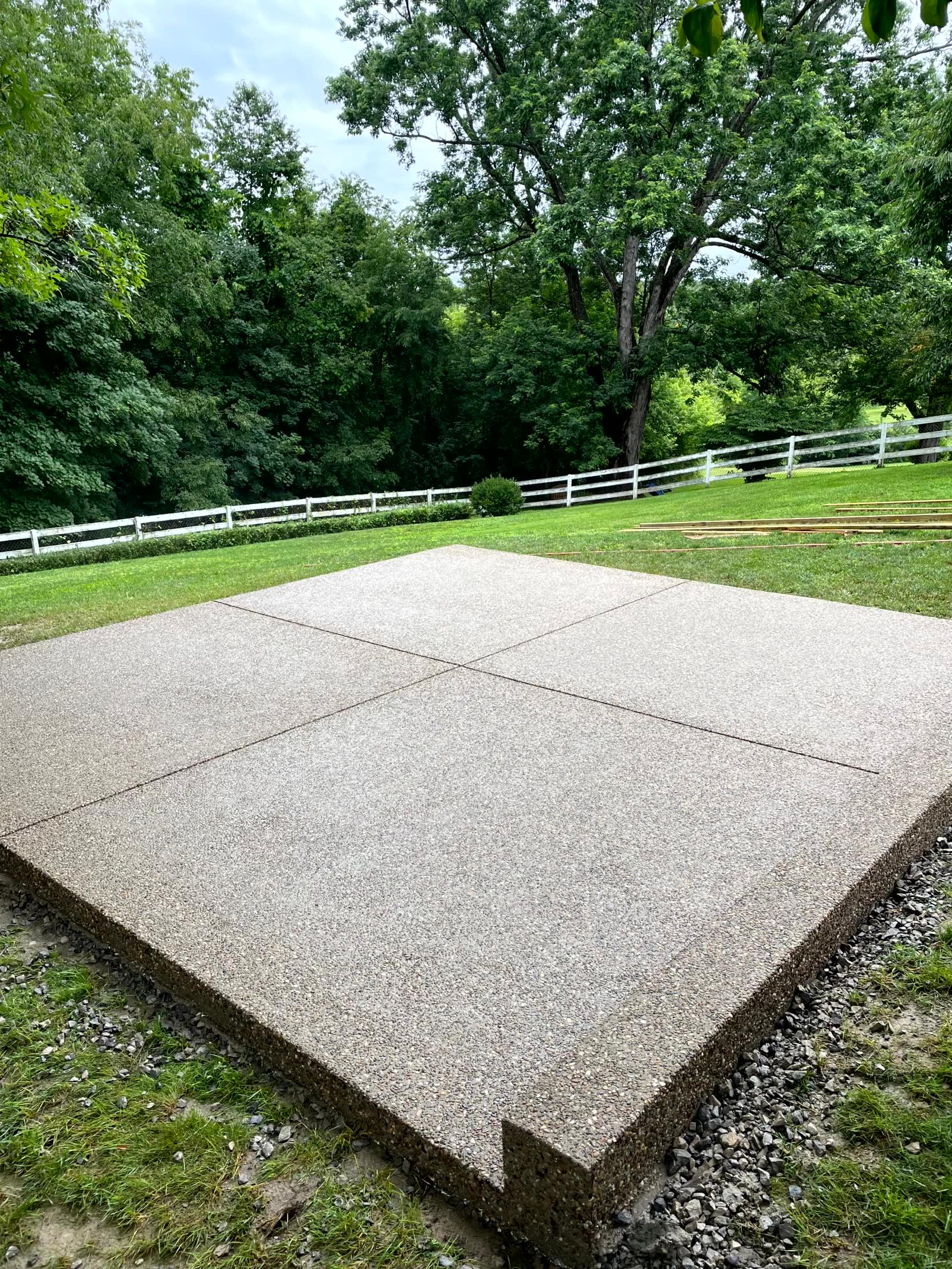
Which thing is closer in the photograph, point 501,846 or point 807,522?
point 501,846

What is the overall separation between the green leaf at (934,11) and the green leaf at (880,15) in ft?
0.15

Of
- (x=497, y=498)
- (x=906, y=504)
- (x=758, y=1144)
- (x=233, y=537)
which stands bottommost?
(x=233, y=537)

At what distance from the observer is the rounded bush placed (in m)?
17.3

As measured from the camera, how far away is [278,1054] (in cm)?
203

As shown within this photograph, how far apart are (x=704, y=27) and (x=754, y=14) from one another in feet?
0.33

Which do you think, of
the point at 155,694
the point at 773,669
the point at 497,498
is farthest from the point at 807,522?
the point at 497,498

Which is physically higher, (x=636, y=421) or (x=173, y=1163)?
(x=636, y=421)

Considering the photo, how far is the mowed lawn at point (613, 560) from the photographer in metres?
6.64

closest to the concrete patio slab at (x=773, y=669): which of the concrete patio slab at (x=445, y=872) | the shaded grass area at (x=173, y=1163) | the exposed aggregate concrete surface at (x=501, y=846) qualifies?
the exposed aggregate concrete surface at (x=501, y=846)

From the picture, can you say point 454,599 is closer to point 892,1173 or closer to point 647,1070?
point 647,1070

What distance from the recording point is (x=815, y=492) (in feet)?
41.9

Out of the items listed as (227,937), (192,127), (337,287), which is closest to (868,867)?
(227,937)

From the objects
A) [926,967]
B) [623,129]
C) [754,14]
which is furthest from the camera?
[623,129]

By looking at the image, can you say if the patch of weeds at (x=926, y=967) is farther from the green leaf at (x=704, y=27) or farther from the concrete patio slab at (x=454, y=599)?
the concrete patio slab at (x=454, y=599)
